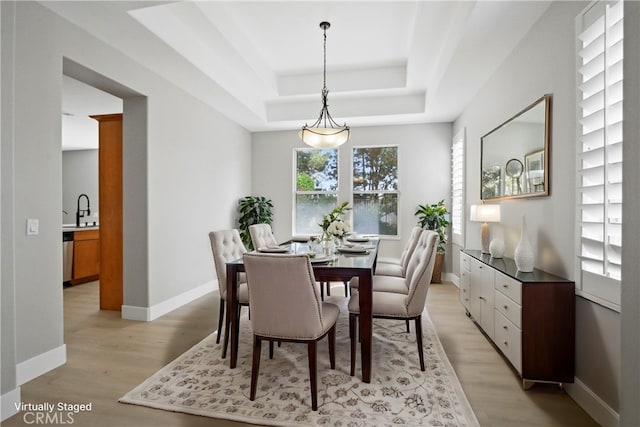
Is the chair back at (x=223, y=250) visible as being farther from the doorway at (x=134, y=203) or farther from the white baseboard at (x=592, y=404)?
the white baseboard at (x=592, y=404)

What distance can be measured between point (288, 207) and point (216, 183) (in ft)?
5.15

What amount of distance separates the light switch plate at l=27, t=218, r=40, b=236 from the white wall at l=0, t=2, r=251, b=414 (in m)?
0.04

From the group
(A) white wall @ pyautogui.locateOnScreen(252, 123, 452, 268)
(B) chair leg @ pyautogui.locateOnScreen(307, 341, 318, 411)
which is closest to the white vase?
(B) chair leg @ pyautogui.locateOnScreen(307, 341, 318, 411)

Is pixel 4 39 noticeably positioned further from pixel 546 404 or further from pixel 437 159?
pixel 437 159

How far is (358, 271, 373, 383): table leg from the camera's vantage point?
2.16 m

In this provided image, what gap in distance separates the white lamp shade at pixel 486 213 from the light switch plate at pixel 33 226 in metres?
3.94

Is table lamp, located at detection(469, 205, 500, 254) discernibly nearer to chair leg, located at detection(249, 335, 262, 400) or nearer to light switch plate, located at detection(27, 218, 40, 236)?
chair leg, located at detection(249, 335, 262, 400)

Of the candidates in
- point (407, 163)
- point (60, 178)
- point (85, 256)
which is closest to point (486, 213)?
point (407, 163)

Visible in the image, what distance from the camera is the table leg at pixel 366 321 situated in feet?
7.09

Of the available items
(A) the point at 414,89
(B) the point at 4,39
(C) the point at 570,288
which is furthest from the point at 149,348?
(A) the point at 414,89

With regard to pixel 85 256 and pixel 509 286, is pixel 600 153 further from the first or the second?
pixel 85 256

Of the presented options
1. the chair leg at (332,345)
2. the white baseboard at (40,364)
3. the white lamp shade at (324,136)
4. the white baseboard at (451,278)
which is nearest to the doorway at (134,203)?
the white baseboard at (40,364)

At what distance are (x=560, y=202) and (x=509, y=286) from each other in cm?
69

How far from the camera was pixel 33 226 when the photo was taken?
2.33 m
